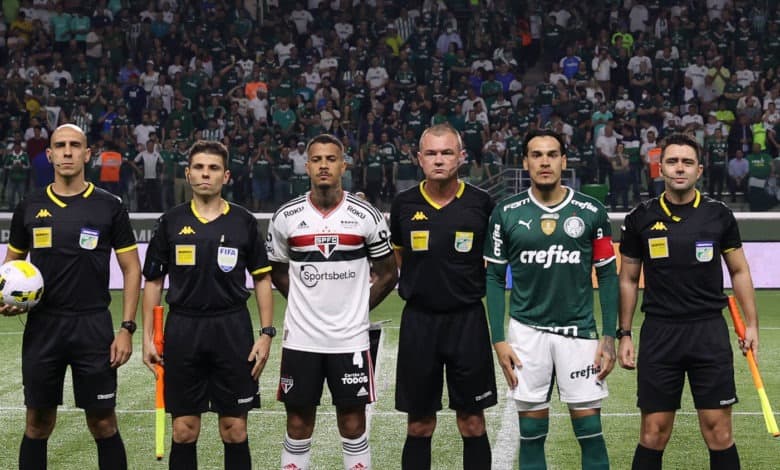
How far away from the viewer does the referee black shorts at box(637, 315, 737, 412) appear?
602cm

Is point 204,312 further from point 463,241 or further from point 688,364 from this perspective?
point 688,364

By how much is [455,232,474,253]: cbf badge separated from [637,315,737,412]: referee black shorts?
1014 millimetres

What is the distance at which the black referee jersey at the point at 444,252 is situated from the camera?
632cm

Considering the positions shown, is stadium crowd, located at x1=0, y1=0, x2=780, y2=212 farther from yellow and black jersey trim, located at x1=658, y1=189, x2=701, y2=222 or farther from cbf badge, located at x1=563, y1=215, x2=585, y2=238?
cbf badge, located at x1=563, y1=215, x2=585, y2=238

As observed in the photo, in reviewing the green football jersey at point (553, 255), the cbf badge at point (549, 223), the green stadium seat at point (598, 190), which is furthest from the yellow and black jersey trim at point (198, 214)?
the green stadium seat at point (598, 190)

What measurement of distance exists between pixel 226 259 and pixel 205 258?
106mm

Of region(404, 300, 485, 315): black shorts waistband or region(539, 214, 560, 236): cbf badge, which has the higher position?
region(539, 214, 560, 236): cbf badge

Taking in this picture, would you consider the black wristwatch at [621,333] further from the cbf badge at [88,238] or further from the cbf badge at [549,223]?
the cbf badge at [88,238]

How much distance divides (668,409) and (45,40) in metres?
20.8

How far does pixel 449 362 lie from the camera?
637 centimetres

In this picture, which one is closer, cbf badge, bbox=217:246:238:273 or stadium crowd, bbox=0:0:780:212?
cbf badge, bbox=217:246:238:273

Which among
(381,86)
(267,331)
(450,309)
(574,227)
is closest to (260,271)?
(267,331)

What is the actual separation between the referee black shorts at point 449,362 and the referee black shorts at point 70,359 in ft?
5.08

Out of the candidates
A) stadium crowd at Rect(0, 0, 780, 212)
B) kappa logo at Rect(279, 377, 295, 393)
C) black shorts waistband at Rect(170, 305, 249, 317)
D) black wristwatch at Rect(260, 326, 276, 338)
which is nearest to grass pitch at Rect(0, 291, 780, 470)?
kappa logo at Rect(279, 377, 295, 393)
